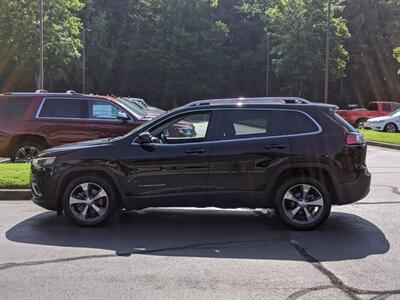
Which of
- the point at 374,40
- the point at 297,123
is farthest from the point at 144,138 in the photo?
the point at 374,40

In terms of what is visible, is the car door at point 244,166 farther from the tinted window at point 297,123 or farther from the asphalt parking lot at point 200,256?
the asphalt parking lot at point 200,256

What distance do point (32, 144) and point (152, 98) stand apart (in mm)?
51735

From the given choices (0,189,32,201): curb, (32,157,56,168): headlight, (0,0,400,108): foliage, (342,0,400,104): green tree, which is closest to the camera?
(32,157,56,168): headlight

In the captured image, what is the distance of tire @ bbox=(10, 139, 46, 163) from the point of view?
1289 cm

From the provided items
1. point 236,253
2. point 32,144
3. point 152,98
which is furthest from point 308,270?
point 152,98

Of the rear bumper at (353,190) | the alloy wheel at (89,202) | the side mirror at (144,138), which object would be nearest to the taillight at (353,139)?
the rear bumper at (353,190)

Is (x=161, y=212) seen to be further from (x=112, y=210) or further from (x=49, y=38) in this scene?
(x=49, y=38)

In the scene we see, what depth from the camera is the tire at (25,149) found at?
12.9 meters

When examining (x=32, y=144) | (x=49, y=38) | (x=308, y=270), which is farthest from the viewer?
(x=49, y=38)

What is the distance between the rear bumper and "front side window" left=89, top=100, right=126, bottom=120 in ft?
21.9

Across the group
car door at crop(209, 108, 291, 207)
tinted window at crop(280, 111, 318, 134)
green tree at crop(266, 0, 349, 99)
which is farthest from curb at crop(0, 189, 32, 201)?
green tree at crop(266, 0, 349, 99)

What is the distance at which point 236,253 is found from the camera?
21.2ft

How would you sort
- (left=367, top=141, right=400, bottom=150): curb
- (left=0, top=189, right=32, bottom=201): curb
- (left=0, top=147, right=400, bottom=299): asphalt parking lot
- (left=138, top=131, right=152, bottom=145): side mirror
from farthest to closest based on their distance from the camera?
1. (left=367, top=141, right=400, bottom=150): curb
2. (left=0, top=189, right=32, bottom=201): curb
3. (left=138, top=131, right=152, bottom=145): side mirror
4. (left=0, top=147, right=400, bottom=299): asphalt parking lot

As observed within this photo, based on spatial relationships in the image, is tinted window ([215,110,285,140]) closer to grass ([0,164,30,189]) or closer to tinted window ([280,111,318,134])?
tinted window ([280,111,318,134])
